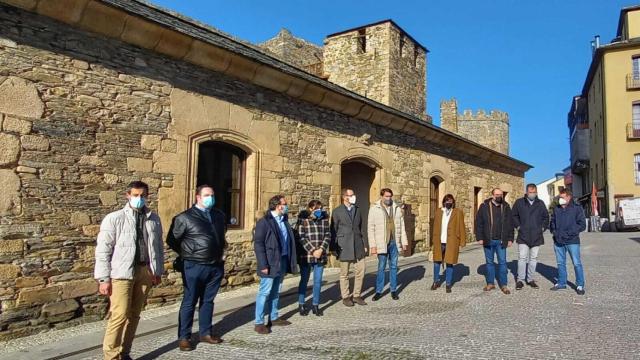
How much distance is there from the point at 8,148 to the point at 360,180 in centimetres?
822

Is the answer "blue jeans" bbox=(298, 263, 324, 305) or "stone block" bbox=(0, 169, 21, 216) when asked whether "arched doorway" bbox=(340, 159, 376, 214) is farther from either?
"stone block" bbox=(0, 169, 21, 216)

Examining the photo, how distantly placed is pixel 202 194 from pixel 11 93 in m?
2.40

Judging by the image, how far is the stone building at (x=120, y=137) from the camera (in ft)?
17.0

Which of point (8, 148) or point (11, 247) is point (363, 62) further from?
point (11, 247)

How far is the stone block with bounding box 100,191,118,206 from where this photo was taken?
19.3ft

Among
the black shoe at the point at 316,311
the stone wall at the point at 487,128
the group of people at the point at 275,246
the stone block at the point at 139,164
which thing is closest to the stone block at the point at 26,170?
the group of people at the point at 275,246

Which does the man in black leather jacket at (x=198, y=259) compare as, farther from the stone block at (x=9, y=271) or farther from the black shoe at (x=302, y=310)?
the stone block at (x=9, y=271)

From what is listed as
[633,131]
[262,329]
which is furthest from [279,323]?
[633,131]

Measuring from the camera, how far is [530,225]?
24.1 feet

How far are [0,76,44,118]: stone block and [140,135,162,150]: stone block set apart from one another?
128 cm

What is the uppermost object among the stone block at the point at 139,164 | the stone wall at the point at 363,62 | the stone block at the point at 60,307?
the stone wall at the point at 363,62

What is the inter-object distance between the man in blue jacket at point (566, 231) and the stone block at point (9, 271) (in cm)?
708

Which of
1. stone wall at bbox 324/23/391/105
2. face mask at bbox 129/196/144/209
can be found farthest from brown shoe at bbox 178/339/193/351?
stone wall at bbox 324/23/391/105

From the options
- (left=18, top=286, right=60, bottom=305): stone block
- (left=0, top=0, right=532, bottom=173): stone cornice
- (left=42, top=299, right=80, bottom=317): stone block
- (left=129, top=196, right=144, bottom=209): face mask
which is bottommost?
(left=42, top=299, right=80, bottom=317): stone block
